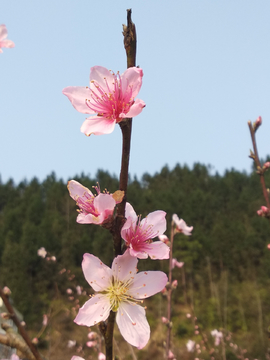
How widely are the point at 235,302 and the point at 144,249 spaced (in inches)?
→ 528

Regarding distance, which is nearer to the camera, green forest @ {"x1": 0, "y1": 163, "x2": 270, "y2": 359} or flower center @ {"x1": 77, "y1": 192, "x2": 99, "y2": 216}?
flower center @ {"x1": 77, "y1": 192, "x2": 99, "y2": 216}

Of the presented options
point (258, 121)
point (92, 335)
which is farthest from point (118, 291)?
point (92, 335)

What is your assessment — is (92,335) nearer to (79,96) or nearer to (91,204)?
(91,204)

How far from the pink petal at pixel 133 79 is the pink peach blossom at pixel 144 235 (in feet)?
0.79

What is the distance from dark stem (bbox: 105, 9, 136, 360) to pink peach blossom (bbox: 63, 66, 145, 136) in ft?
0.07

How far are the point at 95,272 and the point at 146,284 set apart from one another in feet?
0.35

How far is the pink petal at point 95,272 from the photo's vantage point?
57 centimetres

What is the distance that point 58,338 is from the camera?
1120 centimetres

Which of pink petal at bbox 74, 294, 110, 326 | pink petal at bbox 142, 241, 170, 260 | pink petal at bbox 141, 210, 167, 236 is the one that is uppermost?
pink petal at bbox 141, 210, 167, 236

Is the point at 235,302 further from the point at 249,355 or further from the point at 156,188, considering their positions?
the point at 156,188

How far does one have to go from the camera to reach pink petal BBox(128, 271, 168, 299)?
0.56 m

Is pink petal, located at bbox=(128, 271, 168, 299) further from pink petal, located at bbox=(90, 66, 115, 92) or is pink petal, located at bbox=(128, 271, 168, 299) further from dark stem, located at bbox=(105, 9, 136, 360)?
pink petal, located at bbox=(90, 66, 115, 92)

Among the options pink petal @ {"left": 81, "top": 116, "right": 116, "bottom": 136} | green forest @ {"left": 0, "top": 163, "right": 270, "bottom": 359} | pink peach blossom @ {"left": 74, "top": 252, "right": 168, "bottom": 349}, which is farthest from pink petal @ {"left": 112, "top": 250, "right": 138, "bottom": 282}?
green forest @ {"left": 0, "top": 163, "right": 270, "bottom": 359}

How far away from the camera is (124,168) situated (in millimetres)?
483
